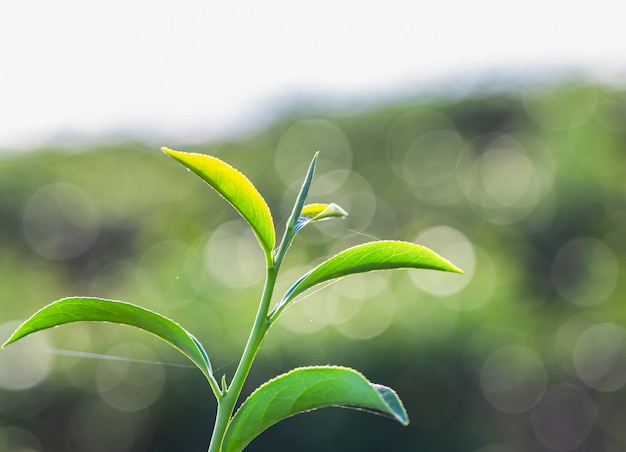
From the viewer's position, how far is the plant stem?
400mm

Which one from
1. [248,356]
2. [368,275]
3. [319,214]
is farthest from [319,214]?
[368,275]

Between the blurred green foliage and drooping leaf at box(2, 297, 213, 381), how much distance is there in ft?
1.04

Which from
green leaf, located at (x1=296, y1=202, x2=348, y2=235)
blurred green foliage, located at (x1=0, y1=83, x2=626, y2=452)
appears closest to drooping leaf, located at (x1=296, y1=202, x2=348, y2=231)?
green leaf, located at (x1=296, y1=202, x2=348, y2=235)

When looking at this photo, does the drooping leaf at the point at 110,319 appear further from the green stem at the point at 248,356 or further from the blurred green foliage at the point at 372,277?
the blurred green foliage at the point at 372,277

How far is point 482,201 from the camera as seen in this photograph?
17.2 feet

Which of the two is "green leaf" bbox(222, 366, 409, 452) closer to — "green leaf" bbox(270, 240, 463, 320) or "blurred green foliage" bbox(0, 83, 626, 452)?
"green leaf" bbox(270, 240, 463, 320)

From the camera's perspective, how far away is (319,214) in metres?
0.48

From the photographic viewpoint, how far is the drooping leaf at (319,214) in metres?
0.46

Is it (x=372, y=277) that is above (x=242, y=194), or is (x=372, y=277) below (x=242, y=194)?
below

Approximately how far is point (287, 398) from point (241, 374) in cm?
6

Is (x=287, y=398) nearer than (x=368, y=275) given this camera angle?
Yes

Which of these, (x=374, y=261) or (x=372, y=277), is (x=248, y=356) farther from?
(x=372, y=277)

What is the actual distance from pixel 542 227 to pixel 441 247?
73cm

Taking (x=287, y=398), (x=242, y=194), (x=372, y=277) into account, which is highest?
(x=242, y=194)
